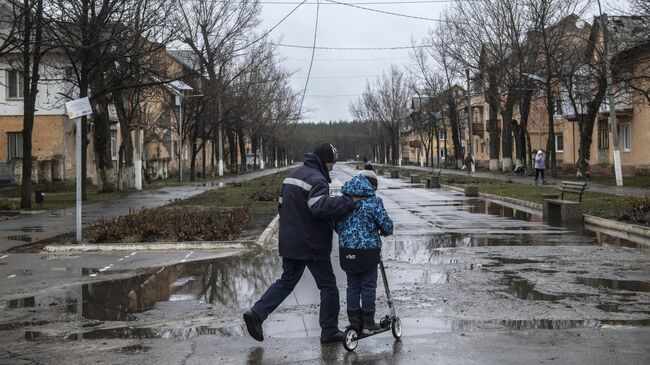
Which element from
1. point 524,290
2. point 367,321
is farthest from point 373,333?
point 524,290

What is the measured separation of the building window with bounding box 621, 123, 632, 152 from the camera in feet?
141

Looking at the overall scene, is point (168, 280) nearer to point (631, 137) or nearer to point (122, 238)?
point (122, 238)

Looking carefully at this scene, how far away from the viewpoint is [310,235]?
636 centimetres

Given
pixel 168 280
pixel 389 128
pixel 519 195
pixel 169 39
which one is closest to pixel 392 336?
pixel 168 280

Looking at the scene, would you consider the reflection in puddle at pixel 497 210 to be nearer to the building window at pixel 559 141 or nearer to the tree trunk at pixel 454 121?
the building window at pixel 559 141

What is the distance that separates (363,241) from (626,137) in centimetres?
4211

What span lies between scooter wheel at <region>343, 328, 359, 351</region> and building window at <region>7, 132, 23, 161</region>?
3940 centimetres

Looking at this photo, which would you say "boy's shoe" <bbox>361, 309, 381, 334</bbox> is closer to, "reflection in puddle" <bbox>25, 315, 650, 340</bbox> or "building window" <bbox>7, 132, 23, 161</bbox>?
"reflection in puddle" <bbox>25, 315, 650, 340</bbox>

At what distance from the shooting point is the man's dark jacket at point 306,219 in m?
6.28

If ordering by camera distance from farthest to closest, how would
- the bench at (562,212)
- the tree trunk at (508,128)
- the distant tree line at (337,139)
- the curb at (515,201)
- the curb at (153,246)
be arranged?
the distant tree line at (337,139)
the tree trunk at (508,128)
the curb at (515,201)
the bench at (562,212)
the curb at (153,246)

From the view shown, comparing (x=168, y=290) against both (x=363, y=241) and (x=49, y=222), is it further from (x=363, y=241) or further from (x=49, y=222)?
(x=49, y=222)

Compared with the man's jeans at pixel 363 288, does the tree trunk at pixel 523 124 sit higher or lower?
higher

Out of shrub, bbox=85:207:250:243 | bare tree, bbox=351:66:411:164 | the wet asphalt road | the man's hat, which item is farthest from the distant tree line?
the man's hat

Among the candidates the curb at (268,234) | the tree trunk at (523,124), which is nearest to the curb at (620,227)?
the curb at (268,234)
